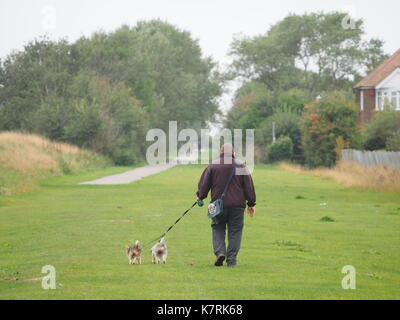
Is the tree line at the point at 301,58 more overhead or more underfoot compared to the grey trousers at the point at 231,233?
more overhead

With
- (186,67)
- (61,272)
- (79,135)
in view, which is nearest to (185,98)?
(186,67)

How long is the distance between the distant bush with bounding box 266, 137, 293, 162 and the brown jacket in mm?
62452

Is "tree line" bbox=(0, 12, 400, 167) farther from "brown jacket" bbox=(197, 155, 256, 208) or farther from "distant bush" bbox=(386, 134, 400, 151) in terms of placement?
"brown jacket" bbox=(197, 155, 256, 208)

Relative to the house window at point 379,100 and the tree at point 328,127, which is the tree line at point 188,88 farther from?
the house window at point 379,100

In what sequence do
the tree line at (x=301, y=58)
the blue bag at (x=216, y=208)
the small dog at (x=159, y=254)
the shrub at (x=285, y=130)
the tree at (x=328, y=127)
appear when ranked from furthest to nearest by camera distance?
the tree line at (x=301, y=58)
the shrub at (x=285, y=130)
the tree at (x=328, y=127)
the small dog at (x=159, y=254)
the blue bag at (x=216, y=208)

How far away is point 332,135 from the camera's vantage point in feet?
206

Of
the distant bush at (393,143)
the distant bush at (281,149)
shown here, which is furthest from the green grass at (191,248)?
the distant bush at (281,149)

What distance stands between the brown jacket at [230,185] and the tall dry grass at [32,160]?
2331 cm

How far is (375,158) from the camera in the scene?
152ft
